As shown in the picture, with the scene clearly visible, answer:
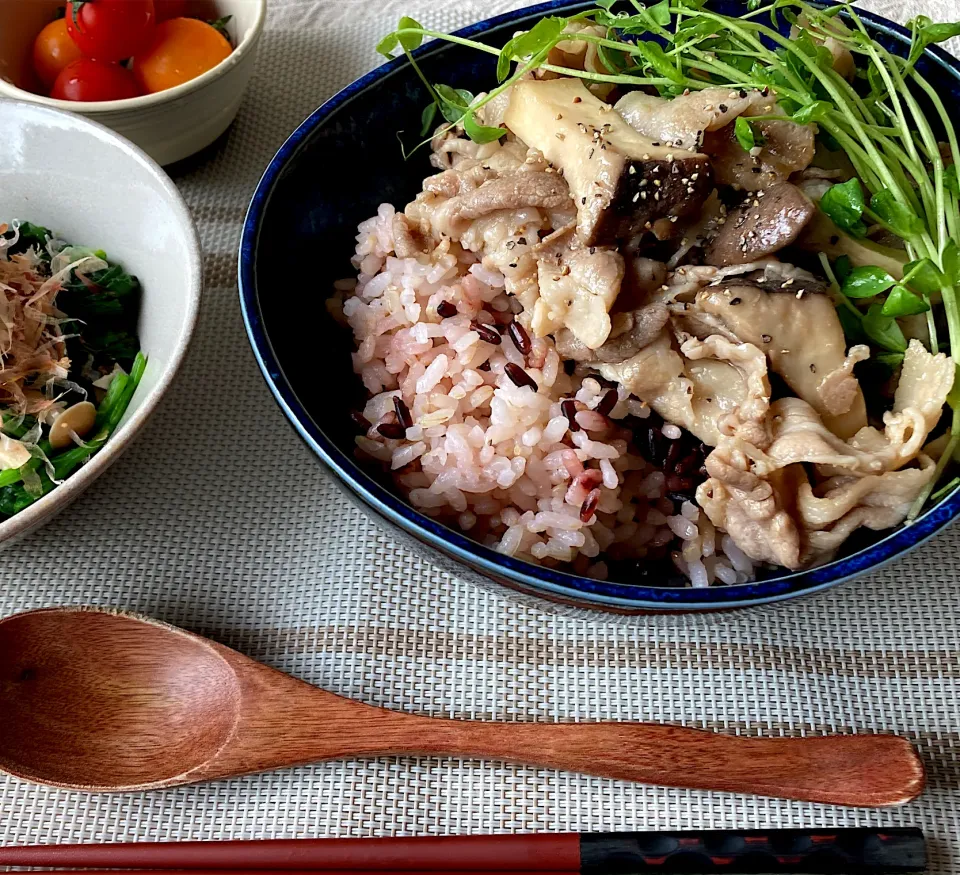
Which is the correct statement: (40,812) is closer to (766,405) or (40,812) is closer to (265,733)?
(265,733)

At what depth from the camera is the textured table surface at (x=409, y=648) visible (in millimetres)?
1797

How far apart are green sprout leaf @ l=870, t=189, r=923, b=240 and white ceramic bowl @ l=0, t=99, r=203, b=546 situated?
140 centimetres

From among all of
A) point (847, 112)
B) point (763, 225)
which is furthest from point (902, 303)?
point (847, 112)

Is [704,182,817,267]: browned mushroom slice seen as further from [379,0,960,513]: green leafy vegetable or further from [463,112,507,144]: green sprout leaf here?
[463,112,507,144]: green sprout leaf

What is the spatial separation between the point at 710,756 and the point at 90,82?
7.47ft

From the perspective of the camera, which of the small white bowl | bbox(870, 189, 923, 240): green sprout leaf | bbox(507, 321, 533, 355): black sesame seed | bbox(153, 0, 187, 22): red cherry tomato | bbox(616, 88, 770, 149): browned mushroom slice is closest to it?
bbox(870, 189, 923, 240): green sprout leaf

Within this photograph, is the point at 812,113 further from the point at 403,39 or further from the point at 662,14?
the point at 403,39

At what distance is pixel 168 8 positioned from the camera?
8.86 feet

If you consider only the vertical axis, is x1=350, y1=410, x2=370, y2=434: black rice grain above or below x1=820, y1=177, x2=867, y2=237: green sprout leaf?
below

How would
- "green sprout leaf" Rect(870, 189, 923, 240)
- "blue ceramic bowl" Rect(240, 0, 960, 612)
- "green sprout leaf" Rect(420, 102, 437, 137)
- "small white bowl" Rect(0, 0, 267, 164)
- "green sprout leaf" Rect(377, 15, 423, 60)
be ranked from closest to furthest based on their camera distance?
"blue ceramic bowl" Rect(240, 0, 960, 612) → "green sprout leaf" Rect(870, 189, 923, 240) → "green sprout leaf" Rect(377, 15, 423, 60) → "green sprout leaf" Rect(420, 102, 437, 137) → "small white bowl" Rect(0, 0, 267, 164)

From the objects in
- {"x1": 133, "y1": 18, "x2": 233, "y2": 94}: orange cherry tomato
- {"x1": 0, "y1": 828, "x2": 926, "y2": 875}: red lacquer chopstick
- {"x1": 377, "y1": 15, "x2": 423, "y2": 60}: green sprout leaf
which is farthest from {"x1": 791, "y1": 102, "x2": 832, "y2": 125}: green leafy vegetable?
{"x1": 133, "y1": 18, "x2": 233, "y2": 94}: orange cherry tomato

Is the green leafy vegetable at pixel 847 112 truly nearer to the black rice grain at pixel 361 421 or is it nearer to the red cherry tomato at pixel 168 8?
the black rice grain at pixel 361 421

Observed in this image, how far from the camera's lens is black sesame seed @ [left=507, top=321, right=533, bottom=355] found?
1942 mm

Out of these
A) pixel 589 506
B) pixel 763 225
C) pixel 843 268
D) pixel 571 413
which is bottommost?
pixel 589 506
